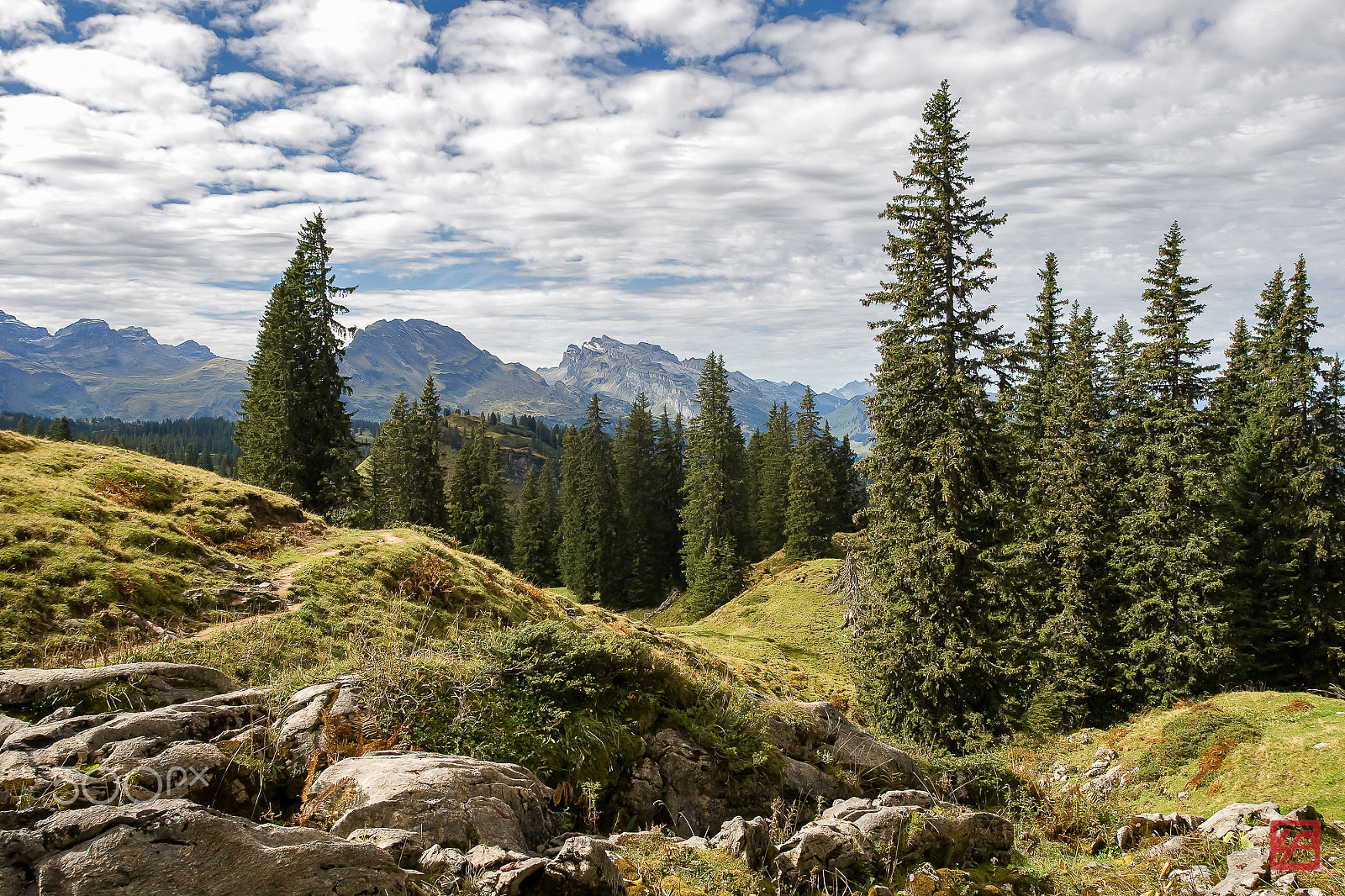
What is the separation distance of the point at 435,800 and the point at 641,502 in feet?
199

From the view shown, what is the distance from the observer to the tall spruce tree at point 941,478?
62.9 feet

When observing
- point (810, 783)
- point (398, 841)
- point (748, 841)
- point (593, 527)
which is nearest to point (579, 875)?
point (398, 841)

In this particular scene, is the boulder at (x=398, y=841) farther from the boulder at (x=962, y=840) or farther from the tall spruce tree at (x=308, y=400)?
the tall spruce tree at (x=308, y=400)

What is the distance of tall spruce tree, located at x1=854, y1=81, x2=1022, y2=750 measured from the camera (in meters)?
19.2

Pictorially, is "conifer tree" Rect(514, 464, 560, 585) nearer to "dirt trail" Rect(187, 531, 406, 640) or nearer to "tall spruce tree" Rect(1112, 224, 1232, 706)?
"dirt trail" Rect(187, 531, 406, 640)

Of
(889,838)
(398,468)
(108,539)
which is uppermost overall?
(108,539)

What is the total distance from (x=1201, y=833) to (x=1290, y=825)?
3.64 ft

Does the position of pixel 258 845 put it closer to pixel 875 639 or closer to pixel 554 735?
pixel 554 735

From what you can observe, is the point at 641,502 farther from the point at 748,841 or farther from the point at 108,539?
the point at 748,841

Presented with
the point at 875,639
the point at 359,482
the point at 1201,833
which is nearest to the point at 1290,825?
the point at 1201,833

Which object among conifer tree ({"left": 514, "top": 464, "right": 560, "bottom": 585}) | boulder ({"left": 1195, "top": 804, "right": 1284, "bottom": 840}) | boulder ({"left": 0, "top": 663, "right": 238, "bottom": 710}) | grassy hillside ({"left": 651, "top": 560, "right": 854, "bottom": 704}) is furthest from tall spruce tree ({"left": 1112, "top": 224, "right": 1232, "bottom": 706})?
conifer tree ({"left": 514, "top": 464, "right": 560, "bottom": 585})

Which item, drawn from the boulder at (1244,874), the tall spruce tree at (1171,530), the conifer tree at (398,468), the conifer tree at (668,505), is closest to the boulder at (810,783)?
the boulder at (1244,874)

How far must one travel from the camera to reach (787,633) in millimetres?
40594

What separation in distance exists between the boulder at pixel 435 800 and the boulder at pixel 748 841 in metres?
1.98
